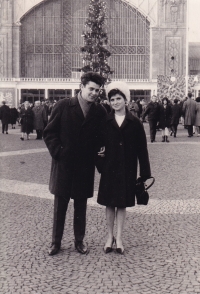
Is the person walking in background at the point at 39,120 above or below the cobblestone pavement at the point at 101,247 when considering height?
above

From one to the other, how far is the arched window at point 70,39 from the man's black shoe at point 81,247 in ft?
167

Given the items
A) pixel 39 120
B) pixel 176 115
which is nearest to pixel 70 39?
pixel 176 115

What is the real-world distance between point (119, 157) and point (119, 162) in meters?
0.04

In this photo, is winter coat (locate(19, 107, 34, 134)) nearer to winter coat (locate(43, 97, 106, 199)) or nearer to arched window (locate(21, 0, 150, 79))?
winter coat (locate(43, 97, 106, 199))

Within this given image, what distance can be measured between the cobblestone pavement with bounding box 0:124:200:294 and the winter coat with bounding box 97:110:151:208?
0.45m

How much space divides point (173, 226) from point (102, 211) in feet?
3.66

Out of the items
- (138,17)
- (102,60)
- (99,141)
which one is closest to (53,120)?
(99,141)

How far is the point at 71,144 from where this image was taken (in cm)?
502

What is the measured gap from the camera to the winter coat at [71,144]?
5.03 m

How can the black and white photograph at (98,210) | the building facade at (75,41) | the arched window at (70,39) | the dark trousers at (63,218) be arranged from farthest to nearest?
the arched window at (70,39) → the building facade at (75,41) → the dark trousers at (63,218) → the black and white photograph at (98,210)

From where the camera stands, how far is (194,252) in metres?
4.82

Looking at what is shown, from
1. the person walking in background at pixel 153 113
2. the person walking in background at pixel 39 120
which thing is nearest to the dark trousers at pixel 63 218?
the person walking in background at pixel 153 113

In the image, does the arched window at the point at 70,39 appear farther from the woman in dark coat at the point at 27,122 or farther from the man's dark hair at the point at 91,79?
the man's dark hair at the point at 91,79

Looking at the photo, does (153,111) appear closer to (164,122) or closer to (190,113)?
(164,122)
